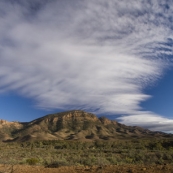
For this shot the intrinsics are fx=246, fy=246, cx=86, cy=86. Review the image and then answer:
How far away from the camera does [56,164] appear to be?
17.0 m

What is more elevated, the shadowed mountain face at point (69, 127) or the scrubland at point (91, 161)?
the shadowed mountain face at point (69, 127)

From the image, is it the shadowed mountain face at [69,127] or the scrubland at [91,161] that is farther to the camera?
the shadowed mountain face at [69,127]

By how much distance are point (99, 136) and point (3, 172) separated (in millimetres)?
115035

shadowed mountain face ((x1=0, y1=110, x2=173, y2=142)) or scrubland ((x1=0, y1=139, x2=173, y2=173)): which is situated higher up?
shadowed mountain face ((x1=0, y1=110, x2=173, y2=142))

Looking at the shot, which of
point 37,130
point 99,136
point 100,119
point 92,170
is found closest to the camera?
point 92,170

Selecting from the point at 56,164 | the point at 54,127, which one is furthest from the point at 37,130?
the point at 56,164

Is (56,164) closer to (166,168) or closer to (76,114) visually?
(166,168)

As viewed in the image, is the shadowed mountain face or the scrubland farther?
the shadowed mountain face

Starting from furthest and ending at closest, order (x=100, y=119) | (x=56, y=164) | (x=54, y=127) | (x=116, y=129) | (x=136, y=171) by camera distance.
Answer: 1. (x=100, y=119)
2. (x=116, y=129)
3. (x=54, y=127)
4. (x=56, y=164)
5. (x=136, y=171)

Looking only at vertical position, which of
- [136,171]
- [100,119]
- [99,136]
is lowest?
[136,171]

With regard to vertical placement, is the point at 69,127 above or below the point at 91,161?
above

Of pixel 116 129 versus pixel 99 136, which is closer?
pixel 99 136

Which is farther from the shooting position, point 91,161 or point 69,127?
point 69,127

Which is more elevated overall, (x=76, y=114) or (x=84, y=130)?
(x=76, y=114)
